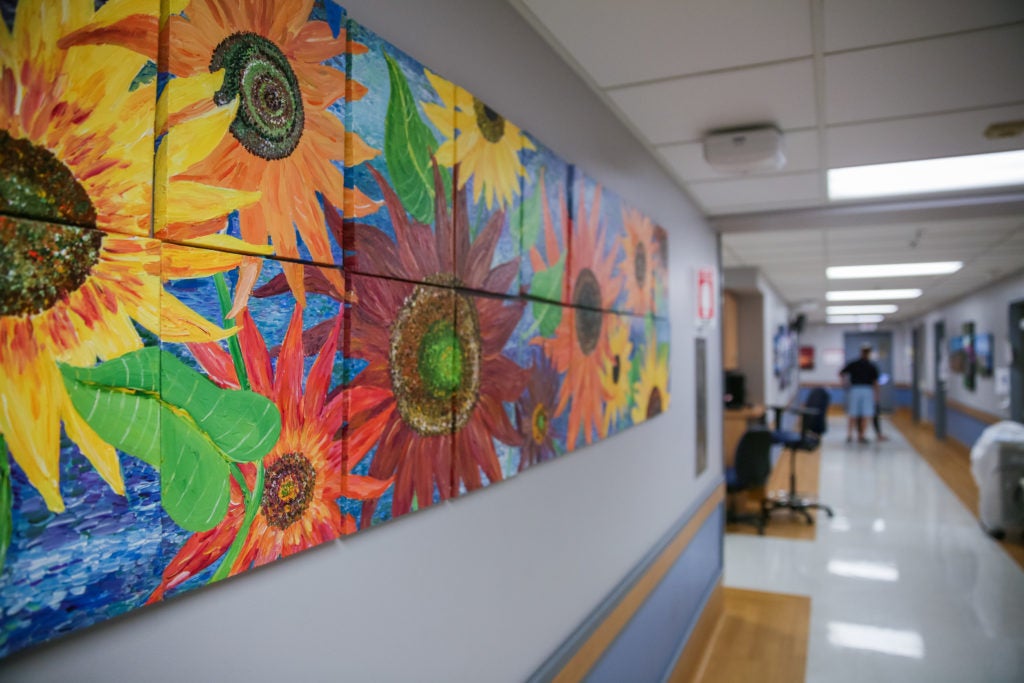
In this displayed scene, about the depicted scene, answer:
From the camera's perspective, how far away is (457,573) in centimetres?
147

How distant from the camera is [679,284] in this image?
11.6 feet

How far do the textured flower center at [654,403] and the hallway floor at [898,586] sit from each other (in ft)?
6.13

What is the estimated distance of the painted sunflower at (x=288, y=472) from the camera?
859 mm

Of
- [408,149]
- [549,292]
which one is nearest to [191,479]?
[408,149]

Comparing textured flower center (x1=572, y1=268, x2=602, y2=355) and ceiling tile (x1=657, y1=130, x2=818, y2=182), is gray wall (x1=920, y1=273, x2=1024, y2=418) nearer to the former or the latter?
ceiling tile (x1=657, y1=130, x2=818, y2=182)

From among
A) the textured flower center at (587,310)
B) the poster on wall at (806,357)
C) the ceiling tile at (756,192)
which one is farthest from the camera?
the poster on wall at (806,357)

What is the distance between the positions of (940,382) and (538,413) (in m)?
13.6

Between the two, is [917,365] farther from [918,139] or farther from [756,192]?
[918,139]

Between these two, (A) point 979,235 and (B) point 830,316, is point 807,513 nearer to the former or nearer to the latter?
(A) point 979,235

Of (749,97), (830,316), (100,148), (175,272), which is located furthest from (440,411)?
(830,316)

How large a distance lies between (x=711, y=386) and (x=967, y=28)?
284cm

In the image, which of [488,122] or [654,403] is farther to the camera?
[654,403]

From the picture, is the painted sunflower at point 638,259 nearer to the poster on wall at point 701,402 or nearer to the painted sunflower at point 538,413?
the painted sunflower at point 538,413

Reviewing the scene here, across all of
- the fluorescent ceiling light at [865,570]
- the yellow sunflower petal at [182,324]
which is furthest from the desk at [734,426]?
the yellow sunflower petal at [182,324]
